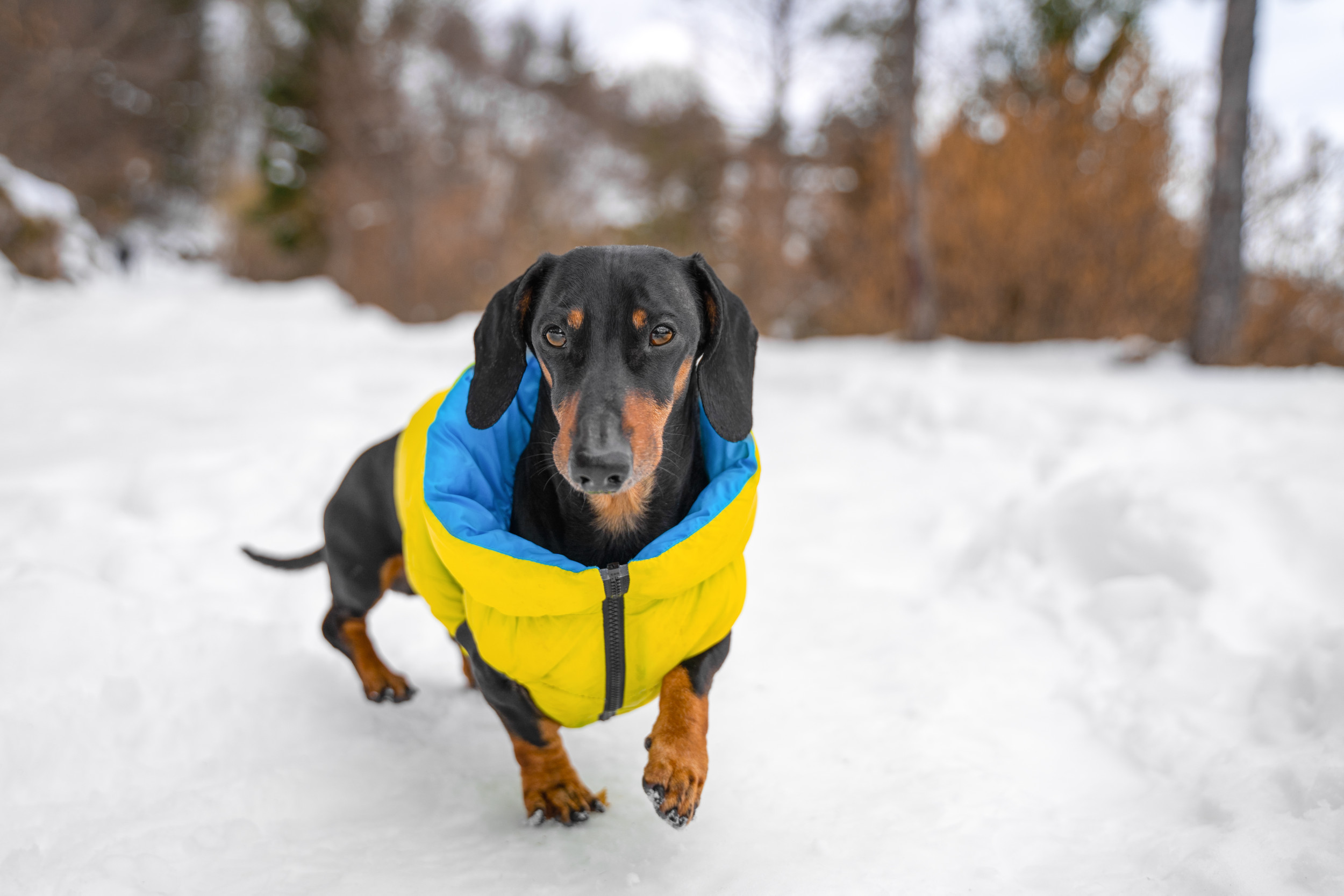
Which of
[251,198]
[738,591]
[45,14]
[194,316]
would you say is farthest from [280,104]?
[738,591]

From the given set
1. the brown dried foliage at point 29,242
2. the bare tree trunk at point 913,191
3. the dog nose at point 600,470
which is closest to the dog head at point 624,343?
the dog nose at point 600,470

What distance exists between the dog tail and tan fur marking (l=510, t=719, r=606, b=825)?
1183 mm

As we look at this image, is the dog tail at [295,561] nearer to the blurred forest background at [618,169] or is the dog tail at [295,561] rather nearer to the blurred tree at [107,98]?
the blurred forest background at [618,169]

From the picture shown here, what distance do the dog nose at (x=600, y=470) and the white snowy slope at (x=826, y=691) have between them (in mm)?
879

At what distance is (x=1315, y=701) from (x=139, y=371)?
887cm

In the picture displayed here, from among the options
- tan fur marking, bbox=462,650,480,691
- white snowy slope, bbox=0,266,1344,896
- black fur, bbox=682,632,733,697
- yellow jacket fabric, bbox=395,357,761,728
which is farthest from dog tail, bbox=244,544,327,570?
black fur, bbox=682,632,733,697

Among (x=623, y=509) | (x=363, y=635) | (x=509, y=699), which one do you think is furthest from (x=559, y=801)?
(x=363, y=635)

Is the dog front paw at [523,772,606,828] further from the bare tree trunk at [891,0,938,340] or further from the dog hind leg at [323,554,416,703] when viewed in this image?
the bare tree trunk at [891,0,938,340]

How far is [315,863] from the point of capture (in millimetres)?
1887

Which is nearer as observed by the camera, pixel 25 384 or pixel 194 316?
pixel 25 384

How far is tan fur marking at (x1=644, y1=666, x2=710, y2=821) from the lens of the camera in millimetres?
1733

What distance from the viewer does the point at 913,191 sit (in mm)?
8570

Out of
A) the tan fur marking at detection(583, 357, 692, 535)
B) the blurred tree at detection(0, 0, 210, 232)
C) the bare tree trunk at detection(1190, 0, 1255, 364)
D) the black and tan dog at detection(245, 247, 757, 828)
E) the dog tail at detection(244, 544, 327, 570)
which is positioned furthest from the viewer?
the blurred tree at detection(0, 0, 210, 232)

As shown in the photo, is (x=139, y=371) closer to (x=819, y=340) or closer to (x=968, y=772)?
(x=819, y=340)
